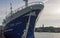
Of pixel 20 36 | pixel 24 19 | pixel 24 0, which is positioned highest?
pixel 24 0

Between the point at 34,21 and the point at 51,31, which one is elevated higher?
the point at 34,21

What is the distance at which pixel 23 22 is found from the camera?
3728 cm

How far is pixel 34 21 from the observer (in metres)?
37.9

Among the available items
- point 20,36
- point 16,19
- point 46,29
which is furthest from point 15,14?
point 46,29

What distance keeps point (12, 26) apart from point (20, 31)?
4.52ft

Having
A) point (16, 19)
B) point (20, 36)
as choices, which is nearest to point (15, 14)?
point (16, 19)

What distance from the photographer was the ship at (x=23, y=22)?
36.9 meters

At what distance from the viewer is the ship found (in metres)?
36.9

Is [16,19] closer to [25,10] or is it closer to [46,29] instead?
[25,10]

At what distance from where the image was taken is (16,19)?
3734cm

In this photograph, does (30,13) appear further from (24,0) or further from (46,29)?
(46,29)

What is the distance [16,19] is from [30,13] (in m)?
2.15

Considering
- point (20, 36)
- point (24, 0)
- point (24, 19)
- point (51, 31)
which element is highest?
point (24, 0)

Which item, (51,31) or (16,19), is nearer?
(16,19)
